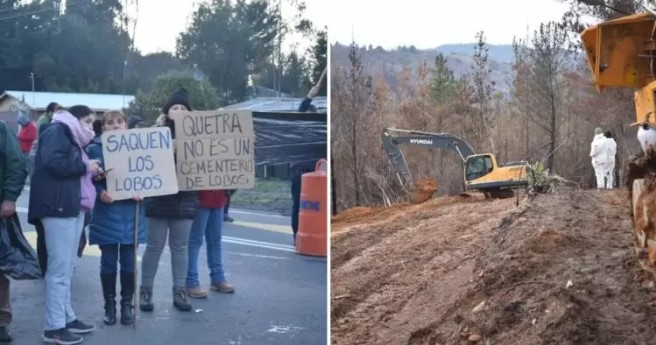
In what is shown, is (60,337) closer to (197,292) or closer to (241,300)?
(197,292)

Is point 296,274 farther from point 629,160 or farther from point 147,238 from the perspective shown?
point 629,160

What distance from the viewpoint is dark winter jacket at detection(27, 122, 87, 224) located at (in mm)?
2674

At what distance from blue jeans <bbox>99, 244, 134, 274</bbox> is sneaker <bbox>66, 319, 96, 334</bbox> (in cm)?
20

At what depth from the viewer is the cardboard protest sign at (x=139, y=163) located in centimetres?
269

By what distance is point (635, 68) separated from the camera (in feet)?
10.7

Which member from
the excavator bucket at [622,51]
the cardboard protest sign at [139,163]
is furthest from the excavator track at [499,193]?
the cardboard protest sign at [139,163]

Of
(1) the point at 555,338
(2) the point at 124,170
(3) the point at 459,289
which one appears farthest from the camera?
(3) the point at 459,289

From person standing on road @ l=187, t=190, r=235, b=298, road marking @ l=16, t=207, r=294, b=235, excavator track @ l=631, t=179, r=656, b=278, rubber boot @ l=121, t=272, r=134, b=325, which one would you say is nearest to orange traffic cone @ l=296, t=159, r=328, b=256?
road marking @ l=16, t=207, r=294, b=235

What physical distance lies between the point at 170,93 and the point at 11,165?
1.97 ft

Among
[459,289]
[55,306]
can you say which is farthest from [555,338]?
[55,306]

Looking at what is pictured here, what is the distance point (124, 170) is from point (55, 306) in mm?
539

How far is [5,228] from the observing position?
2.72 m

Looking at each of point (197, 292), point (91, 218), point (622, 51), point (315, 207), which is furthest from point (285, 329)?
point (622, 51)

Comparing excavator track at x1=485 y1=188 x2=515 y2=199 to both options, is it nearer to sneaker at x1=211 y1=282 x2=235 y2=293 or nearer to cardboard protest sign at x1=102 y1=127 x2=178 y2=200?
sneaker at x1=211 y1=282 x2=235 y2=293
